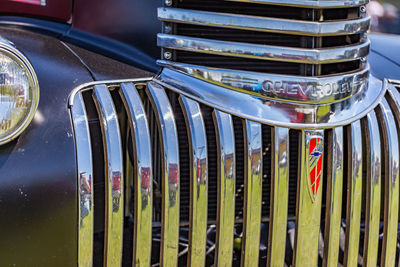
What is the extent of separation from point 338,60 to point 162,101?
2.06 feet

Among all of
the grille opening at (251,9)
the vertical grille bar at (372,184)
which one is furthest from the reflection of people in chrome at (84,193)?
the vertical grille bar at (372,184)

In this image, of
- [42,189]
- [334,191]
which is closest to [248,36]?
[334,191]

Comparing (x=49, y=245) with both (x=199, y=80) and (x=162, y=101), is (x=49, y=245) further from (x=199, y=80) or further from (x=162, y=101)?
(x=199, y=80)

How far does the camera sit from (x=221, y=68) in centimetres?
200

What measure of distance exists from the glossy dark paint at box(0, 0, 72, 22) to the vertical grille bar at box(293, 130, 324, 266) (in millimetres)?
1096

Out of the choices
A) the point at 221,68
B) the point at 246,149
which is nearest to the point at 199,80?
the point at 221,68

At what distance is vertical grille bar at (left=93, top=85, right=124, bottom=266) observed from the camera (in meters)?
1.82

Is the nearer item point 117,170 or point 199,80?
point 117,170

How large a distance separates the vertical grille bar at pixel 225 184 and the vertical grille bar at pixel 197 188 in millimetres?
49

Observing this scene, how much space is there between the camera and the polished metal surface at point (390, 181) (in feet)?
6.93

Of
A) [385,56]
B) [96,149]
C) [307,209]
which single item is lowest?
[307,209]

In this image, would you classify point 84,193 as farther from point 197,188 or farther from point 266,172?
point 266,172

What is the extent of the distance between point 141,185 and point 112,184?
92mm

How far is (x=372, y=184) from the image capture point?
209 centimetres
